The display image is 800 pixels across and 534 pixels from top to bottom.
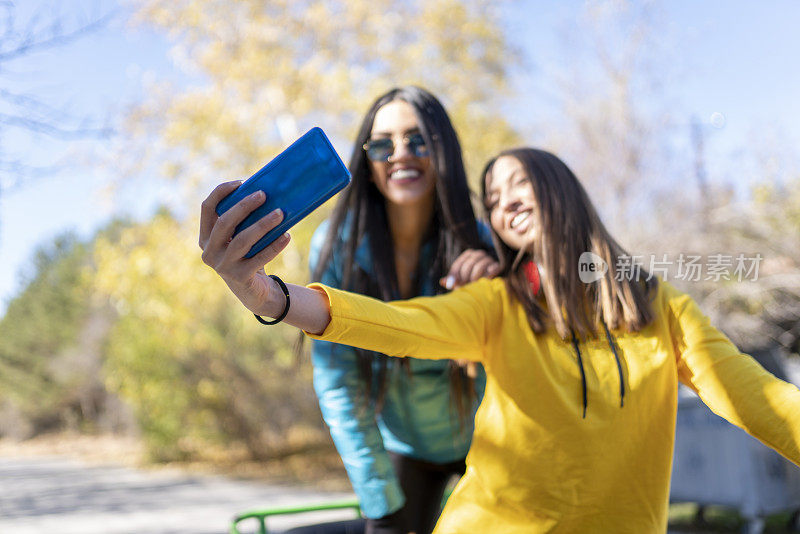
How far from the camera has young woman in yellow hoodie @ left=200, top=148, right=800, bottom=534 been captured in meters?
1.33

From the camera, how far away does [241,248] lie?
1022 millimetres

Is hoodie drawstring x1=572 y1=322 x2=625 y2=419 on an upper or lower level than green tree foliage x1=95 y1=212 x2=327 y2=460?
upper

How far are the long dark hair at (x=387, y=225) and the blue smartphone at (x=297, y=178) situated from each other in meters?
0.91

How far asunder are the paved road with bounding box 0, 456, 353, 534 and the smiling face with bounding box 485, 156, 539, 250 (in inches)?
208

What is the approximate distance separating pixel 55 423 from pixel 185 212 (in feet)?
38.5

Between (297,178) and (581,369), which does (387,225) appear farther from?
(297,178)

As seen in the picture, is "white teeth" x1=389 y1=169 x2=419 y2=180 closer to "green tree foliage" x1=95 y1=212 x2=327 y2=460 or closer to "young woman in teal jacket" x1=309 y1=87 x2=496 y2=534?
"young woman in teal jacket" x1=309 y1=87 x2=496 y2=534

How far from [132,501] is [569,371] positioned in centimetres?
972

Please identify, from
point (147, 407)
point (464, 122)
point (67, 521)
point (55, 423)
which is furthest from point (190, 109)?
point (55, 423)

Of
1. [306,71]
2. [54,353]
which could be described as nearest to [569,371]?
[306,71]

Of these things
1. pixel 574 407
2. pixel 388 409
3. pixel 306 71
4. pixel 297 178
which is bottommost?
pixel 388 409

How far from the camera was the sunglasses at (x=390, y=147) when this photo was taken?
6.40 feet

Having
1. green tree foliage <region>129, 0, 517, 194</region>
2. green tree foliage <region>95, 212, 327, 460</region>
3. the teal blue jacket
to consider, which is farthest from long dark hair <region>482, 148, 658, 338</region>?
green tree foliage <region>95, 212, 327, 460</region>

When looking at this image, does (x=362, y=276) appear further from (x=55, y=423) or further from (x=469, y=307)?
(x=55, y=423)
